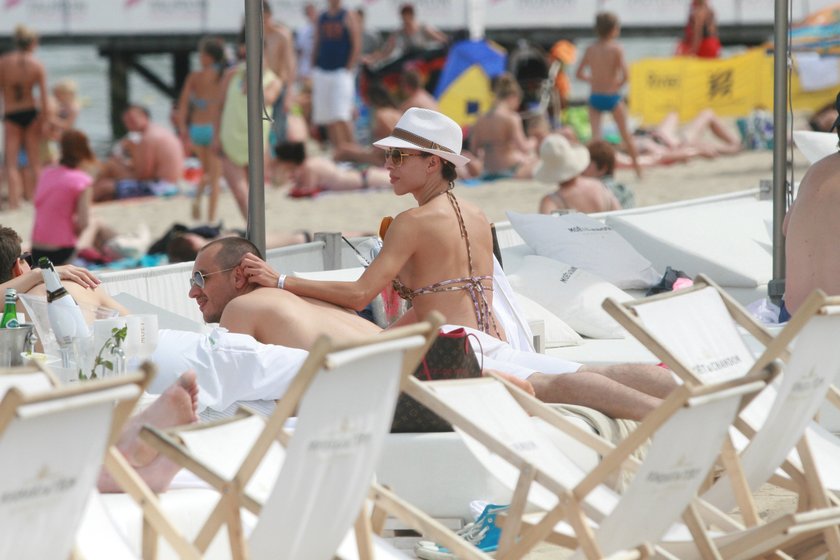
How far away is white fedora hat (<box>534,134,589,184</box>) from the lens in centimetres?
773

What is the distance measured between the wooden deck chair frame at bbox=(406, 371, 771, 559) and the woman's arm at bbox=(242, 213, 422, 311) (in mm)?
1339

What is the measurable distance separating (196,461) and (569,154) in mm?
5182

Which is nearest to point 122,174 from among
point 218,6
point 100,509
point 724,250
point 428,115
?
point 218,6

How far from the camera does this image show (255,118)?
Answer: 5141 mm

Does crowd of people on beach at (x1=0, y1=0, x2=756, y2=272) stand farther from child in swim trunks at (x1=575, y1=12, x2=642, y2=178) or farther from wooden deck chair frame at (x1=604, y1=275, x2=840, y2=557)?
wooden deck chair frame at (x1=604, y1=275, x2=840, y2=557)

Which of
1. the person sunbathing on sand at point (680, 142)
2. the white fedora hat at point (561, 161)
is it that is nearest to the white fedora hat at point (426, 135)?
the white fedora hat at point (561, 161)

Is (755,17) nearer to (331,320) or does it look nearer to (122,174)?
(122,174)

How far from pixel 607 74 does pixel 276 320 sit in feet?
31.6

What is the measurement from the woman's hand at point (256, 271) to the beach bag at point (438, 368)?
0.76 metres

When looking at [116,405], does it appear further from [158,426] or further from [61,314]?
[61,314]

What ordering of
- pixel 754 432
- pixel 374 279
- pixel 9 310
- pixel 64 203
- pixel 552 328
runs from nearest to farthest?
pixel 754 432, pixel 9 310, pixel 374 279, pixel 552 328, pixel 64 203

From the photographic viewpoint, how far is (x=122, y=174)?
13.8 metres

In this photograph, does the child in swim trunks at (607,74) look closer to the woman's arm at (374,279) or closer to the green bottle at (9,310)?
the woman's arm at (374,279)

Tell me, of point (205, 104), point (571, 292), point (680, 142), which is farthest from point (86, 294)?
point (680, 142)
